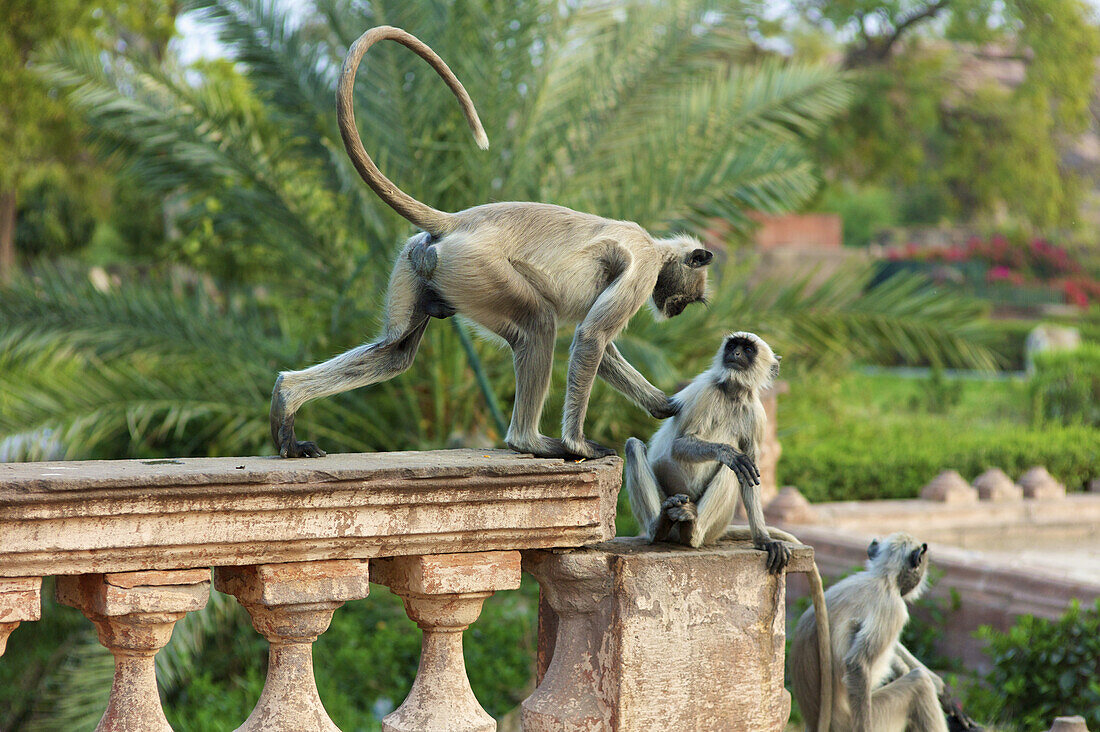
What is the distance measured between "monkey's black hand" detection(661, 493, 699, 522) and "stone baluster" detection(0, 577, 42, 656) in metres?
1.51

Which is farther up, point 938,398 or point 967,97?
point 967,97

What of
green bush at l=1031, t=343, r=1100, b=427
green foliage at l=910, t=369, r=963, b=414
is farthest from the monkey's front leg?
green foliage at l=910, t=369, r=963, b=414

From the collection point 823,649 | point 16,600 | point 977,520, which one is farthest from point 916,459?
point 16,600

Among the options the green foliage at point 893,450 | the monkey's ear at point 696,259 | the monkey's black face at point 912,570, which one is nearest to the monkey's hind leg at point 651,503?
the monkey's ear at point 696,259

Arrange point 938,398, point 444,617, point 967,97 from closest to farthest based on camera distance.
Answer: point 444,617 < point 938,398 < point 967,97

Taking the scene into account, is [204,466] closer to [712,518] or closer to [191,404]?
[712,518]

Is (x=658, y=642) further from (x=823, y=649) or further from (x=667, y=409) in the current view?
(x=823, y=649)

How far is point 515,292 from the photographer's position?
2.81m

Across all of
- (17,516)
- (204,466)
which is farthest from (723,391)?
(17,516)

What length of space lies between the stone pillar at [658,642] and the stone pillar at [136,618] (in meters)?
0.81

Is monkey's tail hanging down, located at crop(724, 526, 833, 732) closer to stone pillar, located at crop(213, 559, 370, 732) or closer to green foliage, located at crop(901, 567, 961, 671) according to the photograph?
stone pillar, located at crop(213, 559, 370, 732)

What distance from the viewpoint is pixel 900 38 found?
61.6 feet

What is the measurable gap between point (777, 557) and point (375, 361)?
3.54 ft

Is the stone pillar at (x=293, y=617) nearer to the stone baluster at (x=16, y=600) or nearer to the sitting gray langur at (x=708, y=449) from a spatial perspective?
the stone baluster at (x=16, y=600)
